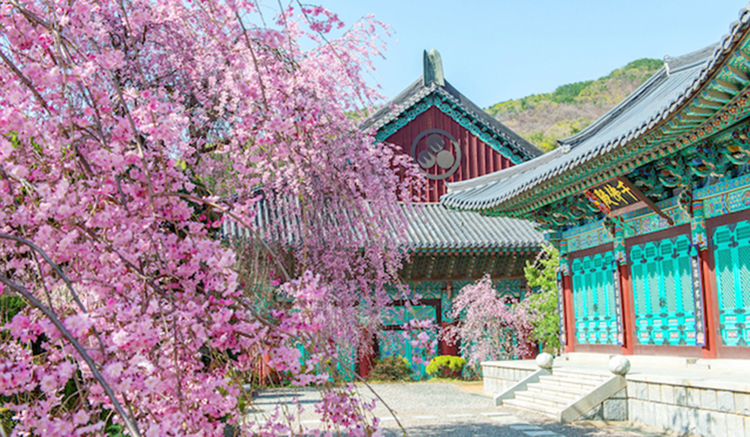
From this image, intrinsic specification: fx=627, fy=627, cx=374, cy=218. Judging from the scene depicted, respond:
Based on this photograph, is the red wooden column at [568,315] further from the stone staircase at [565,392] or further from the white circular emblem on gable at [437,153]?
the white circular emblem on gable at [437,153]

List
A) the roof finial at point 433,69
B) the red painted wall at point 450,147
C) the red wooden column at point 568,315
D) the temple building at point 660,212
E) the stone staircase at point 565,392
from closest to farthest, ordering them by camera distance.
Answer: the temple building at point 660,212 → the stone staircase at point 565,392 → the red wooden column at point 568,315 → the red painted wall at point 450,147 → the roof finial at point 433,69

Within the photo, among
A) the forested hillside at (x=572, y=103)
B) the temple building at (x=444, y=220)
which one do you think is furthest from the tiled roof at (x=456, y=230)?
the forested hillside at (x=572, y=103)

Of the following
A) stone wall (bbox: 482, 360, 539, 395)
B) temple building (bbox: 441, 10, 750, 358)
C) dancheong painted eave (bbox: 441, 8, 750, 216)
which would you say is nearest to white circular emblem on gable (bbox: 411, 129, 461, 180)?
dancheong painted eave (bbox: 441, 8, 750, 216)

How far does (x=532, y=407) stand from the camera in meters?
10.0

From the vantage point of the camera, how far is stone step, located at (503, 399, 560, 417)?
951cm

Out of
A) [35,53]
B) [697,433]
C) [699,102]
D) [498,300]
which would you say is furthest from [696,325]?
[35,53]

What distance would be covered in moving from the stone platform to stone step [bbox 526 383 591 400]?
0.37 m

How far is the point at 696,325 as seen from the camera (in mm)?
8680

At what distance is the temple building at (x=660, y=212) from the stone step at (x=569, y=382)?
1159 mm

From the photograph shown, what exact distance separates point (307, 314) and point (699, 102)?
574 cm

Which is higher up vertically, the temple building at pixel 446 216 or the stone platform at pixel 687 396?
the temple building at pixel 446 216

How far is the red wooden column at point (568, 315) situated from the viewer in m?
12.4

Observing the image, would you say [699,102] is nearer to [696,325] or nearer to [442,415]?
[696,325]

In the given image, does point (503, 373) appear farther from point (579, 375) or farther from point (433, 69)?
point (433, 69)
